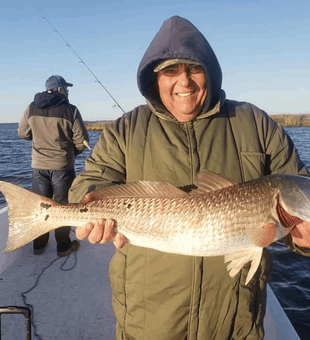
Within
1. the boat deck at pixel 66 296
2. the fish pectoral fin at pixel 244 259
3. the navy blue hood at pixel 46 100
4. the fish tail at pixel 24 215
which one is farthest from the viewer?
the navy blue hood at pixel 46 100

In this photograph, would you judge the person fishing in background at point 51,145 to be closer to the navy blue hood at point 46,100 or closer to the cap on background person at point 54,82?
the navy blue hood at point 46,100

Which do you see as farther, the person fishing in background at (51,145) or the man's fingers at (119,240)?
the person fishing in background at (51,145)

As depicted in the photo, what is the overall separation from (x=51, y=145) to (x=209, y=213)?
4330 millimetres

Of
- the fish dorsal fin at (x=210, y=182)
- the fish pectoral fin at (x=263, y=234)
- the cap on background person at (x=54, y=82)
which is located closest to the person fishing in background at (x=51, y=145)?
the cap on background person at (x=54, y=82)

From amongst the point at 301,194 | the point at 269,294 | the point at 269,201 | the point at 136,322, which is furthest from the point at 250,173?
the point at 269,294

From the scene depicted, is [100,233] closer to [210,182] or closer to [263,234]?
[210,182]

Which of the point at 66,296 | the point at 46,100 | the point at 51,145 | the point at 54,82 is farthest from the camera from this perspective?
the point at 54,82

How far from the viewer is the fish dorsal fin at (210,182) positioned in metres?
2.42

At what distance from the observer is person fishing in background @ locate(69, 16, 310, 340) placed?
245 centimetres

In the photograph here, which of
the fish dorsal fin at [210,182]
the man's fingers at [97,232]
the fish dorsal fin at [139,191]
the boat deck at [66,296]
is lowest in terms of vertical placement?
the boat deck at [66,296]

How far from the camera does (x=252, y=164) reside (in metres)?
2.54

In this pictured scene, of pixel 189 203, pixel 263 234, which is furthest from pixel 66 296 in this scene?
pixel 263 234

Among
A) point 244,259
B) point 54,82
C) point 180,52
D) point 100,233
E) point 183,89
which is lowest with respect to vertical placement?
point 244,259

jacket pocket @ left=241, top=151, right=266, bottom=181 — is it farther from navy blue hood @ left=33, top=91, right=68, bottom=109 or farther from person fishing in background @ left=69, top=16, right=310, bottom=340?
navy blue hood @ left=33, top=91, right=68, bottom=109
